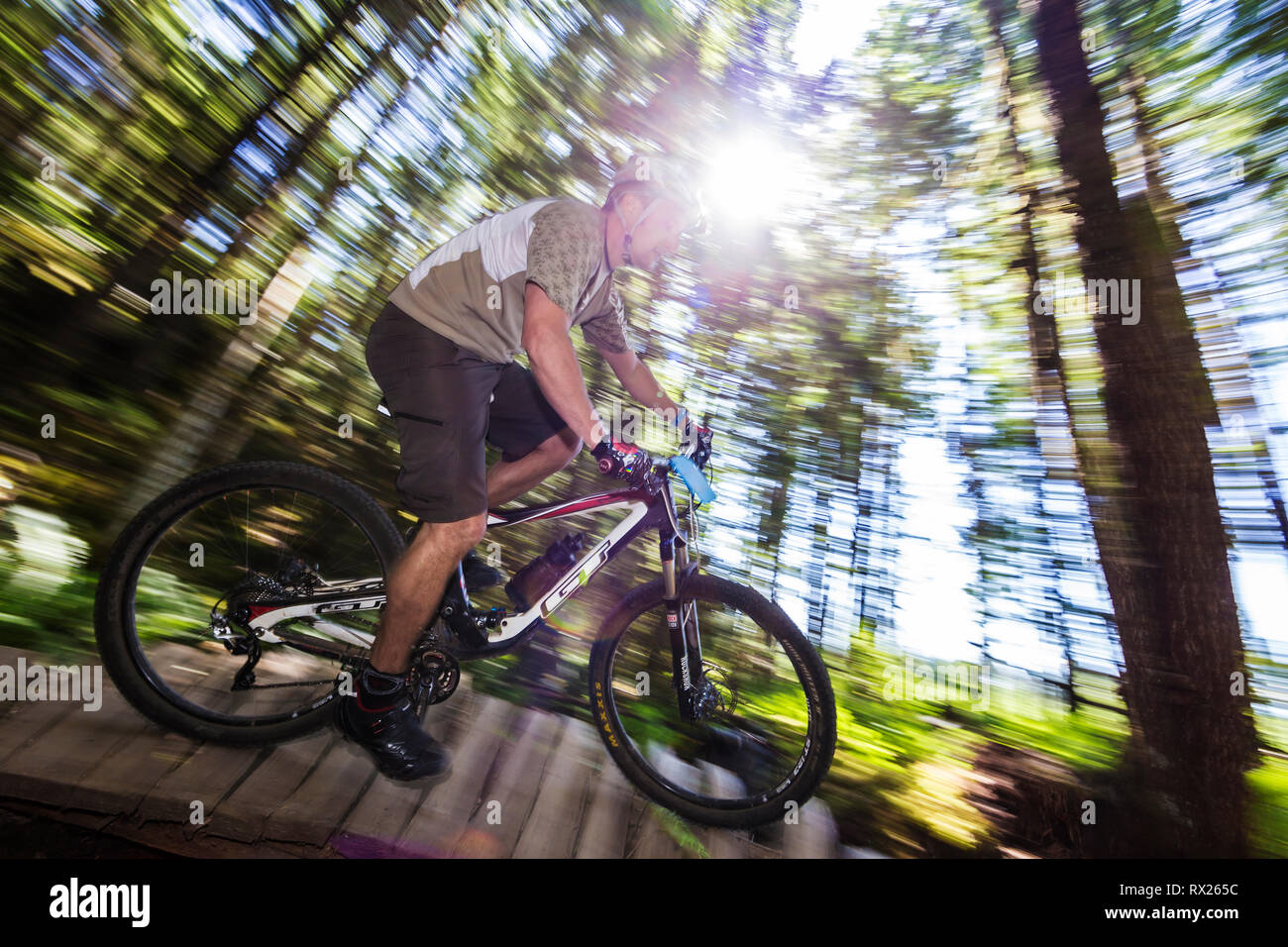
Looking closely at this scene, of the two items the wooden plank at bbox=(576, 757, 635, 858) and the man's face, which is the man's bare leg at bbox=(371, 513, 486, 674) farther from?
the man's face

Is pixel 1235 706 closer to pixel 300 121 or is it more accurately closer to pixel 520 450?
pixel 520 450

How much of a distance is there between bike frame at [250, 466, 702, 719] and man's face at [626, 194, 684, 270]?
2.87ft

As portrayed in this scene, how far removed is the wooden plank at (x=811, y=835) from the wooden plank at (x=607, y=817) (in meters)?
0.64

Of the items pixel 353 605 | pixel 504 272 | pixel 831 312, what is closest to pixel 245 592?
pixel 353 605

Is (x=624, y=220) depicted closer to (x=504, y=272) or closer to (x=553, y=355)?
(x=504, y=272)

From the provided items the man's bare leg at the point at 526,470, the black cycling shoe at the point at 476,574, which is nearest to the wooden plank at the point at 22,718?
the black cycling shoe at the point at 476,574

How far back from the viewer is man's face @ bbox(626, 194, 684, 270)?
208 centimetres

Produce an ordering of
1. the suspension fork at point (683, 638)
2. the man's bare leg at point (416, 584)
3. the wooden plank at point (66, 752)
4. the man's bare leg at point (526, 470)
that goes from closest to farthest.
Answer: the wooden plank at point (66, 752) → the man's bare leg at point (416, 584) → the suspension fork at point (683, 638) → the man's bare leg at point (526, 470)

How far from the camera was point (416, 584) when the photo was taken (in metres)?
2.03

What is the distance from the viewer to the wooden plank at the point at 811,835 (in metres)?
2.20

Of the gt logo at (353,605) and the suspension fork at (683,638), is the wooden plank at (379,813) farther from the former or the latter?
Result: the suspension fork at (683,638)
